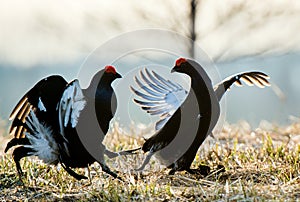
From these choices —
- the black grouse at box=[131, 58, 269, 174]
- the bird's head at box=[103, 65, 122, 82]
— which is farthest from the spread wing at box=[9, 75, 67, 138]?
the black grouse at box=[131, 58, 269, 174]

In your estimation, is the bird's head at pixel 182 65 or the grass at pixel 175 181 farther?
the bird's head at pixel 182 65

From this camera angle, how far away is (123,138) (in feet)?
19.5

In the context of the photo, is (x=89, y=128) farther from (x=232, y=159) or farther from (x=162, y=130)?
(x=232, y=159)

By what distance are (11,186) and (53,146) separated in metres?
0.62

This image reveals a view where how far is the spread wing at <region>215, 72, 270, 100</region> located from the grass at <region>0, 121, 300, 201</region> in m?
0.62

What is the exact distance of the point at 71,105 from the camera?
333cm

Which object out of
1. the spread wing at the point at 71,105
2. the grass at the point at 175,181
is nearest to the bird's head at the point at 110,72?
the spread wing at the point at 71,105

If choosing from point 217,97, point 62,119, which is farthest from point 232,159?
point 62,119

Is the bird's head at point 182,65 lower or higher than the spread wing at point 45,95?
higher

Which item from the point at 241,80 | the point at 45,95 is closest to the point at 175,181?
the point at 241,80

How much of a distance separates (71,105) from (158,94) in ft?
3.78

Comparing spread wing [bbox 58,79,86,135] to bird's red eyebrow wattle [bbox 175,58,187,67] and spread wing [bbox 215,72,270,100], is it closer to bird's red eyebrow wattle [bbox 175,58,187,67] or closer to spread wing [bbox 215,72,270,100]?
bird's red eyebrow wattle [bbox 175,58,187,67]

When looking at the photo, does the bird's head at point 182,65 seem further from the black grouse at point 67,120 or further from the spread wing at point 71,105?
the spread wing at point 71,105

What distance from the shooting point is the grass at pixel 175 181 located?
3.22m
